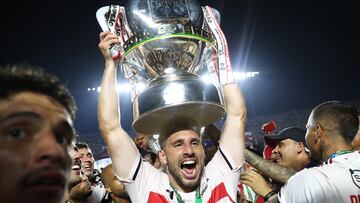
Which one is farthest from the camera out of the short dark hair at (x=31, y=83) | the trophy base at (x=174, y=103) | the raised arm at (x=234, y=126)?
the raised arm at (x=234, y=126)

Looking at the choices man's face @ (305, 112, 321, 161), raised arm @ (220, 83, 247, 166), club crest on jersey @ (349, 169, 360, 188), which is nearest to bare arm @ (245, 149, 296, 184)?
man's face @ (305, 112, 321, 161)

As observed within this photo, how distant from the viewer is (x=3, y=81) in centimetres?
79

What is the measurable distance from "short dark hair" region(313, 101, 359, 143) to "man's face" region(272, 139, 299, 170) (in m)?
0.95

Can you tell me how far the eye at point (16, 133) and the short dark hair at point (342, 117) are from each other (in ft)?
6.44

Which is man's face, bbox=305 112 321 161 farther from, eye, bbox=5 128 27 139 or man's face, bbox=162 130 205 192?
eye, bbox=5 128 27 139

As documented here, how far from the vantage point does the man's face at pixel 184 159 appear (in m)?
1.96

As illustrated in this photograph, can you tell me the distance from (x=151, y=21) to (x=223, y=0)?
907 centimetres

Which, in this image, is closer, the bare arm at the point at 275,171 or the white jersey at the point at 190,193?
the white jersey at the point at 190,193

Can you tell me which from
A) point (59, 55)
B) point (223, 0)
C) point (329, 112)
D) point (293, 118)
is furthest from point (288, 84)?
point (329, 112)

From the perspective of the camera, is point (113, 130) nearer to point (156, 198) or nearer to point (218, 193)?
point (156, 198)

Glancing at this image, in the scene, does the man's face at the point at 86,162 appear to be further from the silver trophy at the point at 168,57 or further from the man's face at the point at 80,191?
the silver trophy at the point at 168,57

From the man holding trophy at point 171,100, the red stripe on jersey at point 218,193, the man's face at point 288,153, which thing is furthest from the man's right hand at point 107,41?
the man's face at point 288,153

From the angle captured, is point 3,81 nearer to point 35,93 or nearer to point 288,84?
point 35,93

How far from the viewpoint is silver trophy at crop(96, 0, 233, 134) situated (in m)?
1.85
